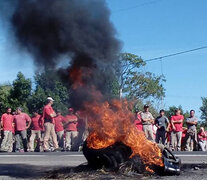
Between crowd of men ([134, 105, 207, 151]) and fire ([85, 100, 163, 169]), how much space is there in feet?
24.7

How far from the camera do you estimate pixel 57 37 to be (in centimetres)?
987

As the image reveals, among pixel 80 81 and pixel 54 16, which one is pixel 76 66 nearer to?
pixel 80 81

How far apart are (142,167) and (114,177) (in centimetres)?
65

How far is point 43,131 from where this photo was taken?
18359mm

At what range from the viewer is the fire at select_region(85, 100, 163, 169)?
931cm

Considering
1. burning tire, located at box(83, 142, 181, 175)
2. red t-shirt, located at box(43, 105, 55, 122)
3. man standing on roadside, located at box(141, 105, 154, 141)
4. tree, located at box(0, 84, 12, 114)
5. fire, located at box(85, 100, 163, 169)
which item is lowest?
burning tire, located at box(83, 142, 181, 175)

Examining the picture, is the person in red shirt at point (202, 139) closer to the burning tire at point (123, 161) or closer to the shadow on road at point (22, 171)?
the shadow on road at point (22, 171)

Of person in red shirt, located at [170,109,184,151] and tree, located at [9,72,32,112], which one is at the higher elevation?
tree, located at [9,72,32,112]

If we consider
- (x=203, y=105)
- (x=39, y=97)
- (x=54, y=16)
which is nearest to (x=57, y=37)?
(x=54, y=16)

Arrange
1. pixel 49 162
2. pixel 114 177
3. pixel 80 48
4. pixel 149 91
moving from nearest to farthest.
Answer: pixel 114 177, pixel 80 48, pixel 49 162, pixel 149 91

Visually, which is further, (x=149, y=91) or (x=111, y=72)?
(x=149, y=91)

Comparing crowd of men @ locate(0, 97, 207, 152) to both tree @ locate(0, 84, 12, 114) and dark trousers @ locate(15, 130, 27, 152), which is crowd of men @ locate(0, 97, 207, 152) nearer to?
dark trousers @ locate(15, 130, 27, 152)

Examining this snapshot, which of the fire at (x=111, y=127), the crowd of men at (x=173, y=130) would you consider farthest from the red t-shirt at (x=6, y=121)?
the fire at (x=111, y=127)

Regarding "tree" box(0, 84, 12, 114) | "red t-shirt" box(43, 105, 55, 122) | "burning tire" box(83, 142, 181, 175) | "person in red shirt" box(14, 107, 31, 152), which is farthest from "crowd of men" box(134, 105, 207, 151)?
"tree" box(0, 84, 12, 114)
